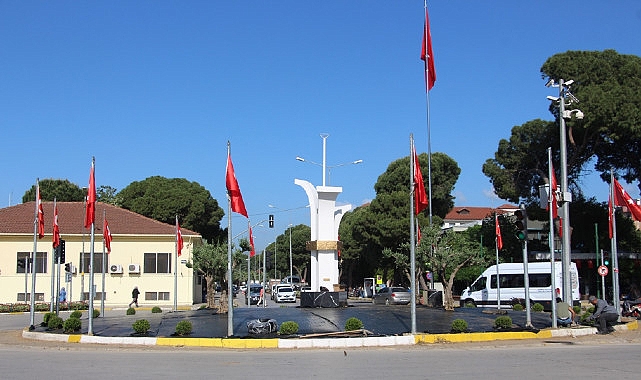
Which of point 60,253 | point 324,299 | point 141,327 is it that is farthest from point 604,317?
point 60,253

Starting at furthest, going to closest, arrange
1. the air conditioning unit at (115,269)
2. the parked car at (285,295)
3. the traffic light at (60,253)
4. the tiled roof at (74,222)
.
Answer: the parked car at (285,295), the tiled roof at (74,222), the air conditioning unit at (115,269), the traffic light at (60,253)

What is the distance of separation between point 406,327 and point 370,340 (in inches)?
154

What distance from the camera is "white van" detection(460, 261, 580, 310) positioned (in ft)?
121

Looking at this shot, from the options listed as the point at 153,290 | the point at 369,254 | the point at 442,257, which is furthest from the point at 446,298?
the point at 369,254

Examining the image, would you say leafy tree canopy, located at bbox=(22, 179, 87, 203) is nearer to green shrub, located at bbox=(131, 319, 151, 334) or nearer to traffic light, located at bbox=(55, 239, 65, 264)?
traffic light, located at bbox=(55, 239, 65, 264)

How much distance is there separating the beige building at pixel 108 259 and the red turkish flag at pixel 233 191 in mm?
31284

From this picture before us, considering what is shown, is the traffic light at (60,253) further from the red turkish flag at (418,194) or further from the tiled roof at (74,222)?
the tiled roof at (74,222)

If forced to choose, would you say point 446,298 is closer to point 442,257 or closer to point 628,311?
point 442,257

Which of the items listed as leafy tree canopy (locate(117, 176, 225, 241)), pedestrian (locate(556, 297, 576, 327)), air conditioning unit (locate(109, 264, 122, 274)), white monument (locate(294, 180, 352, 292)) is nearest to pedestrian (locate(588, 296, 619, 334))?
pedestrian (locate(556, 297, 576, 327))

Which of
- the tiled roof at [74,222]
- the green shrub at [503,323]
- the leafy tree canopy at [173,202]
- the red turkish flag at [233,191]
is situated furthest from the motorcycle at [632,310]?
the leafy tree canopy at [173,202]

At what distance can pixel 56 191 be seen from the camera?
68.7 meters

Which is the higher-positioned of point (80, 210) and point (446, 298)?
point (80, 210)

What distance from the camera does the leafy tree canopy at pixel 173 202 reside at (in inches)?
2512

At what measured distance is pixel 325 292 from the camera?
3138cm
